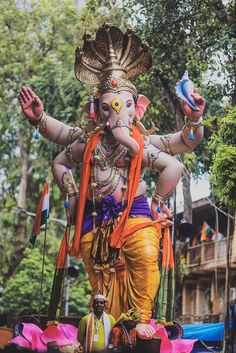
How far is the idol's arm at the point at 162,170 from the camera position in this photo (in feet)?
32.3

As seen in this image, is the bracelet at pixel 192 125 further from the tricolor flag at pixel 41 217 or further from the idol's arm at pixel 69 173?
the tricolor flag at pixel 41 217

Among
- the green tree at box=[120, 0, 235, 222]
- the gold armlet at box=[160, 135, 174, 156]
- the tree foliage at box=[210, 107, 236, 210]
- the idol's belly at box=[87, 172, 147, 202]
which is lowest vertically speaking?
the idol's belly at box=[87, 172, 147, 202]

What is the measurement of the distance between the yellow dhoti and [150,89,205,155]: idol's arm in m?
0.88

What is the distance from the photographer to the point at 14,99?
26.1 m

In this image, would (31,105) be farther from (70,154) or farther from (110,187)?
(110,187)

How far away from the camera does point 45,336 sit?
9.66 m

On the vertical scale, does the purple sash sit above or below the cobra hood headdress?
below

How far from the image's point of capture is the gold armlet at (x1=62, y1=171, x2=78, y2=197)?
1017 centimetres

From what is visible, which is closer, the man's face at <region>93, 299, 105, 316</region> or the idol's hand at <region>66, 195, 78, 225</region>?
the man's face at <region>93, 299, 105, 316</region>

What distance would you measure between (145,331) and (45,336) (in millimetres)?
1190

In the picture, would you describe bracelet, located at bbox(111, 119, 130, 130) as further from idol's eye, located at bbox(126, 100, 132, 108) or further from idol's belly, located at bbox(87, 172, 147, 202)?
idol's belly, located at bbox(87, 172, 147, 202)

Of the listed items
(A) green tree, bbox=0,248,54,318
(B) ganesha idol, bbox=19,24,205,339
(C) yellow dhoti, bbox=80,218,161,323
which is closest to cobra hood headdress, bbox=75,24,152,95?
(B) ganesha idol, bbox=19,24,205,339

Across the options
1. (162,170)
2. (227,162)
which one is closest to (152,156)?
(162,170)

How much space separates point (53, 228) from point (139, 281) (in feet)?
60.3
